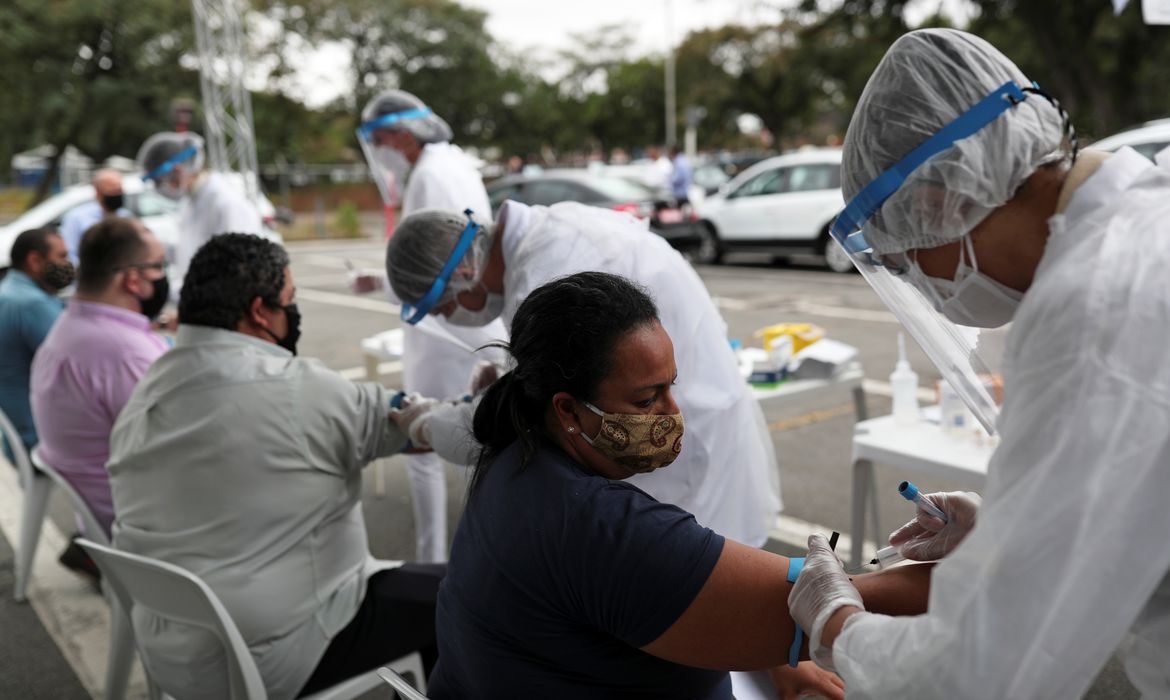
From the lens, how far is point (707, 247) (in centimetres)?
1349

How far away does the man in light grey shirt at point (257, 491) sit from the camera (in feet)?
6.80

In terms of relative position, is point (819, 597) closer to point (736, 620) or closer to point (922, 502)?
point (736, 620)

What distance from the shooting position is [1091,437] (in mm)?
943

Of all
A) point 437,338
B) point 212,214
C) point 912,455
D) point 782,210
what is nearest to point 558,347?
point 912,455

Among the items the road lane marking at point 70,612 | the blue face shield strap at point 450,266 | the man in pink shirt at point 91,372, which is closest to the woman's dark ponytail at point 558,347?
the blue face shield strap at point 450,266

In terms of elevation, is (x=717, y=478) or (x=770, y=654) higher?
(x=770, y=654)

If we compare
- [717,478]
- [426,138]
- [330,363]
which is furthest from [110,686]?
[330,363]

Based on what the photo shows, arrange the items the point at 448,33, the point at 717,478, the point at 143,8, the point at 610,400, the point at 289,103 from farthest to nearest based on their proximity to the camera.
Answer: the point at 448,33 → the point at 289,103 → the point at 143,8 → the point at 717,478 → the point at 610,400

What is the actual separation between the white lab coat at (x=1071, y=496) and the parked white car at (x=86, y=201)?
9.88 m

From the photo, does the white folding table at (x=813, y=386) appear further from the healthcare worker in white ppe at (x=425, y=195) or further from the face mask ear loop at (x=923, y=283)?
the face mask ear loop at (x=923, y=283)

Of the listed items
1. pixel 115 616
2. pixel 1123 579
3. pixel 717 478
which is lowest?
pixel 115 616

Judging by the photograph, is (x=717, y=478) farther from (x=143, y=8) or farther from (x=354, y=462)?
(x=143, y=8)

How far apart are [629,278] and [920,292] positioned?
97cm

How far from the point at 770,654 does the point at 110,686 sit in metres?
2.07
